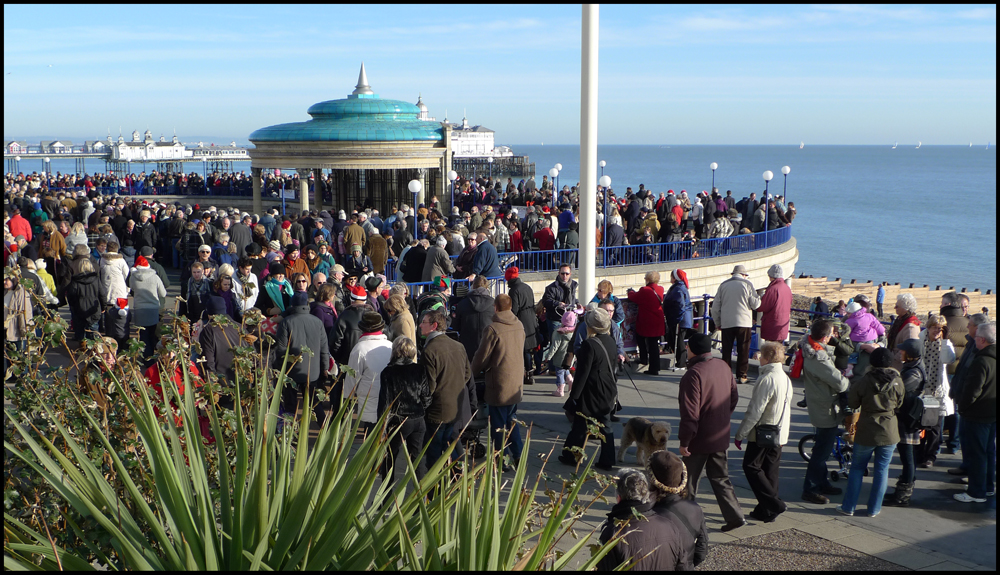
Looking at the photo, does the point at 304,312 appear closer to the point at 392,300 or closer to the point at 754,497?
the point at 392,300

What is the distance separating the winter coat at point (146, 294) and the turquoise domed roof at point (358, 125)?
18.1 meters

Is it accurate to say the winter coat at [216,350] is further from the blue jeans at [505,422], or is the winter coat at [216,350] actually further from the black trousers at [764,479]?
the black trousers at [764,479]

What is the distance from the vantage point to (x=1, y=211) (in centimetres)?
256

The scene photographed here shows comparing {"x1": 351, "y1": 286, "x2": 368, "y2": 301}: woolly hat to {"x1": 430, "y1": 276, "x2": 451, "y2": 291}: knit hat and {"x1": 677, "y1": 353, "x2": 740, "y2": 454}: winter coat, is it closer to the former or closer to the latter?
{"x1": 430, "y1": 276, "x2": 451, "y2": 291}: knit hat

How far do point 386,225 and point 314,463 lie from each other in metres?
15.4

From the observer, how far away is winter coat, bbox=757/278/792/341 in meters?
10.2

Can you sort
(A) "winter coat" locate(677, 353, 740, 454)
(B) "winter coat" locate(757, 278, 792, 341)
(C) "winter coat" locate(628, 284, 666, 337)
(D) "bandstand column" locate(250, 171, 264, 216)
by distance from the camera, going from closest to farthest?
(A) "winter coat" locate(677, 353, 740, 454)
(B) "winter coat" locate(757, 278, 792, 341)
(C) "winter coat" locate(628, 284, 666, 337)
(D) "bandstand column" locate(250, 171, 264, 216)

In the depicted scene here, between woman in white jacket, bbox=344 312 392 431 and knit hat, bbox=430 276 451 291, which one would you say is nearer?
woman in white jacket, bbox=344 312 392 431

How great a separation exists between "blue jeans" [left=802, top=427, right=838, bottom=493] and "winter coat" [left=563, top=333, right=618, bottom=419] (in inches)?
68.6

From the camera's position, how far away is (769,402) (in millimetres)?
6406

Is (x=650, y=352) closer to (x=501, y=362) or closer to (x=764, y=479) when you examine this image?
(x=501, y=362)

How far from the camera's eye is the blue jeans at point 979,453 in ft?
22.3

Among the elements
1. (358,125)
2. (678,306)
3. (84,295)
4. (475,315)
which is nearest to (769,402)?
(475,315)

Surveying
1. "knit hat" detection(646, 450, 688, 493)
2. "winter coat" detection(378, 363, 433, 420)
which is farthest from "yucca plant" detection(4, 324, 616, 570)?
Result: "winter coat" detection(378, 363, 433, 420)
